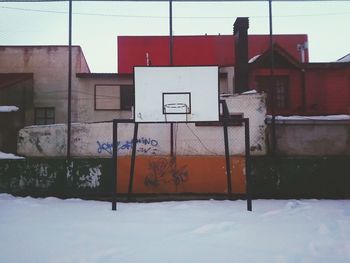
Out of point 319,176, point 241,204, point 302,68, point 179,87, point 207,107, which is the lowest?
point 241,204

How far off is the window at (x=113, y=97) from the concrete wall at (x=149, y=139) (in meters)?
8.00

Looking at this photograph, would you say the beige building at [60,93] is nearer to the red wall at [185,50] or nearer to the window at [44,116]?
the window at [44,116]

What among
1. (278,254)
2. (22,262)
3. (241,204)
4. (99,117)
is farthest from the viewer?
(99,117)

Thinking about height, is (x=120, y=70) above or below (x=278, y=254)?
above

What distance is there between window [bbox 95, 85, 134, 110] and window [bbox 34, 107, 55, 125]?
329 cm

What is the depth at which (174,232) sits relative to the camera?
609cm

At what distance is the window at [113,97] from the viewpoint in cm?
2100

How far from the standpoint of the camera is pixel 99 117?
822 inches

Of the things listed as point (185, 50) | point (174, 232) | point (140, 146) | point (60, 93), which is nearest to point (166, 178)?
point (140, 146)

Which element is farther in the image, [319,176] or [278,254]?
[319,176]

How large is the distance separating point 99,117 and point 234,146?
11220 millimetres

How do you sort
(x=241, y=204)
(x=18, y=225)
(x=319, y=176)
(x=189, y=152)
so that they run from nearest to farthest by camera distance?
(x=18, y=225), (x=241, y=204), (x=319, y=176), (x=189, y=152)

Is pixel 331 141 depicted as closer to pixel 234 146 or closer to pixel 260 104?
pixel 260 104

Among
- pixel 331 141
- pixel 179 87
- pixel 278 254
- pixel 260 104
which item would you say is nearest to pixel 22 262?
pixel 278 254
